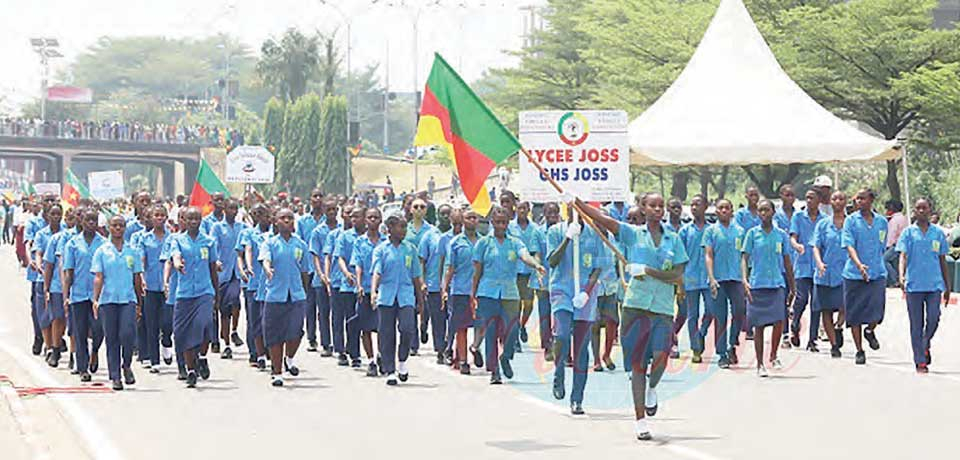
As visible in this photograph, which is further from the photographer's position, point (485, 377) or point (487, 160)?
point (485, 377)

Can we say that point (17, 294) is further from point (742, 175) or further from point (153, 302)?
point (742, 175)

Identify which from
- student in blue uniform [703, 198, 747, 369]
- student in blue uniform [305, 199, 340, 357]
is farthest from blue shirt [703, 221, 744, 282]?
student in blue uniform [305, 199, 340, 357]

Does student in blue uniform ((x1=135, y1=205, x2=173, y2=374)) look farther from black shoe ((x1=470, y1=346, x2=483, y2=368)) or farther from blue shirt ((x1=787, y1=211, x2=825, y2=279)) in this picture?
blue shirt ((x1=787, y1=211, x2=825, y2=279))

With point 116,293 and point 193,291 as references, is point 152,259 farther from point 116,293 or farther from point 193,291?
point 116,293

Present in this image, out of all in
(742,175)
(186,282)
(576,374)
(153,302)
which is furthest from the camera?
(742,175)

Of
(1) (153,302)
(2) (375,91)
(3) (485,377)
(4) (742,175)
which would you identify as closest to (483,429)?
(3) (485,377)

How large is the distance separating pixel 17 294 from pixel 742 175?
3991cm

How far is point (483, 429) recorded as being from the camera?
1290 cm

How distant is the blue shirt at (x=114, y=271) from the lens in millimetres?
15678

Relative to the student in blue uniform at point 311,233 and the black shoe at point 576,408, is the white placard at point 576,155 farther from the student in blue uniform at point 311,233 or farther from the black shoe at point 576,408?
the student in blue uniform at point 311,233

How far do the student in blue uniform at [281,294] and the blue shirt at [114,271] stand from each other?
49.1 inches

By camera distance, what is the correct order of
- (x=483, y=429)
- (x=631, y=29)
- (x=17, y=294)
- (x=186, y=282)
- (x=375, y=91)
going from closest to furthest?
1. (x=483, y=429)
2. (x=186, y=282)
3. (x=17, y=294)
4. (x=631, y=29)
5. (x=375, y=91)

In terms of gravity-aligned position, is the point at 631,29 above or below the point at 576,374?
above

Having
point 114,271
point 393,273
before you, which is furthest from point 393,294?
point 114,271
